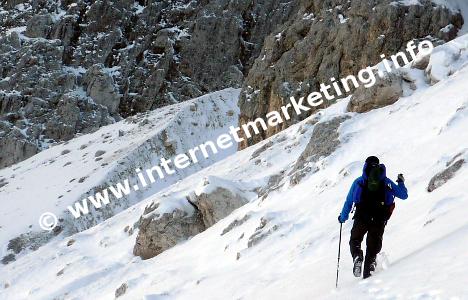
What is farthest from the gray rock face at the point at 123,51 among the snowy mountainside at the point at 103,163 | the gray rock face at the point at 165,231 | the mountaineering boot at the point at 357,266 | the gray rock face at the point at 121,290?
the mountaineering boot at the point at 357,266

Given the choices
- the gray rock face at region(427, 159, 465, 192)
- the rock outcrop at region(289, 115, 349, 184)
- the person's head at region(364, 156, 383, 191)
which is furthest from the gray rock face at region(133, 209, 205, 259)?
the person's head at region(364, 156, 383, 191)

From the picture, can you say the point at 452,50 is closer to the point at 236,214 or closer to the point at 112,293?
the point at 236,214

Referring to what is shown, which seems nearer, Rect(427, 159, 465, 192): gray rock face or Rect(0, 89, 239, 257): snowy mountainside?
Rect(427, 159, 465, 192): gray rock face

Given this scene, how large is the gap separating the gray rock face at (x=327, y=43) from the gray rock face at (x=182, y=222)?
15107 mm

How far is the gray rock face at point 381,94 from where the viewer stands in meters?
20.2

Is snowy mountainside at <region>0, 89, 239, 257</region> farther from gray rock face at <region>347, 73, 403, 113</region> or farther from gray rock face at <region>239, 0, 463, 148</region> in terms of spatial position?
gray rock face at <region>347, 73, 403, 113</region>

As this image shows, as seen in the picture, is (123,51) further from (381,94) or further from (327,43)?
(381,94)

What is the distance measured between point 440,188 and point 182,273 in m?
6.97

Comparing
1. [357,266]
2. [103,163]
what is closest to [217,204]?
[357,266]

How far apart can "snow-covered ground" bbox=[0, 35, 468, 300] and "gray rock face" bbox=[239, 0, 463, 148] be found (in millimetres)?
9635

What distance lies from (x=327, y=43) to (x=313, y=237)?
976 inches

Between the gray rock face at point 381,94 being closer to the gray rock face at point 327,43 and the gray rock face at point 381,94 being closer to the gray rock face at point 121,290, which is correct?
the gray rock face at point 121,290

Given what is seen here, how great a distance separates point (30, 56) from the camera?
226ft

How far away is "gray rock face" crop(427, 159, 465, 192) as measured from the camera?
10836 millimetres
